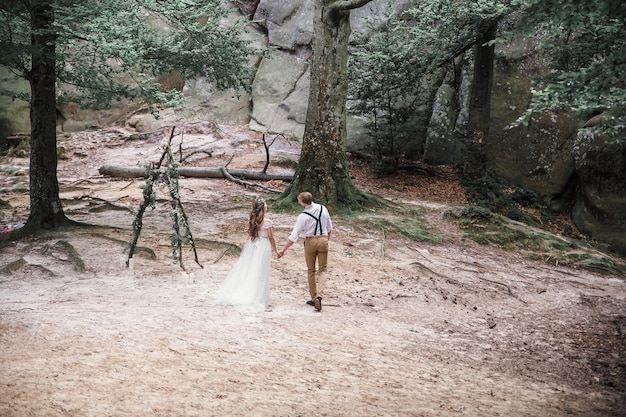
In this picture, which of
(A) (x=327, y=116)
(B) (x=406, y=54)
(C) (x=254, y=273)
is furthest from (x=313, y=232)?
(B) (x=406, y=54)

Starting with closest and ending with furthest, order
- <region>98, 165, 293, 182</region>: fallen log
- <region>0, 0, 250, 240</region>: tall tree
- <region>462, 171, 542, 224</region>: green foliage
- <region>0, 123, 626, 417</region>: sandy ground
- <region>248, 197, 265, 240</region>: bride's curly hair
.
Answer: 1. <region>0, 123, 626, 417</region>: sandy ground
2. <region>248, 197, 265, 240</region>: bride's curly hair
3. <region>0, 0, 250, 240</region>: tall tree
4. <region>462, 171, 542, 224</region>: green foliage
5. <region>98, 165, 293, 182</region>: fallen log

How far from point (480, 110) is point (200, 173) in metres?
9.22

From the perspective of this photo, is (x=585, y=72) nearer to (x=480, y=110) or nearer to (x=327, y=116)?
(x=327, y=116)

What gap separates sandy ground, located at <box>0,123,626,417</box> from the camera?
16.8ft

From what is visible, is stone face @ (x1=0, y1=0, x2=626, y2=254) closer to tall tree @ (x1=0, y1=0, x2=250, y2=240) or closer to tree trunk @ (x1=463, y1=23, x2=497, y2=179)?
tree trunk @ (x1=463, y1=23, x2=497, y2=179)

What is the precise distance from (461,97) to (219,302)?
51.8 feet

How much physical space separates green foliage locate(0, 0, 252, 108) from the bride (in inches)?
124

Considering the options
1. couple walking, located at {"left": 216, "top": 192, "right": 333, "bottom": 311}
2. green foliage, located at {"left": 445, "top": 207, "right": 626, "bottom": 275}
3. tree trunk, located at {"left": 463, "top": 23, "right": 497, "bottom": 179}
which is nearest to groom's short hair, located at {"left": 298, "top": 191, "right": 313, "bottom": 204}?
couple walking, located at {"left": 216, "top": 192, "right": 333, "bottom": 311}

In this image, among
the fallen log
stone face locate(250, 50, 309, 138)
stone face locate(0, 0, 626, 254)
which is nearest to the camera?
stone face locate(0, 0, 626, 254)

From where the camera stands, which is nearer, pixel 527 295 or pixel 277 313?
pixel 277 313

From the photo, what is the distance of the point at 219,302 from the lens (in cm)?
822

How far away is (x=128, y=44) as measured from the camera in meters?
9.11

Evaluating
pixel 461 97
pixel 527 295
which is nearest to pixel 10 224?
pixel 527 295

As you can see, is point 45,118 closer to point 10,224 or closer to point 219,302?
point 10,224
